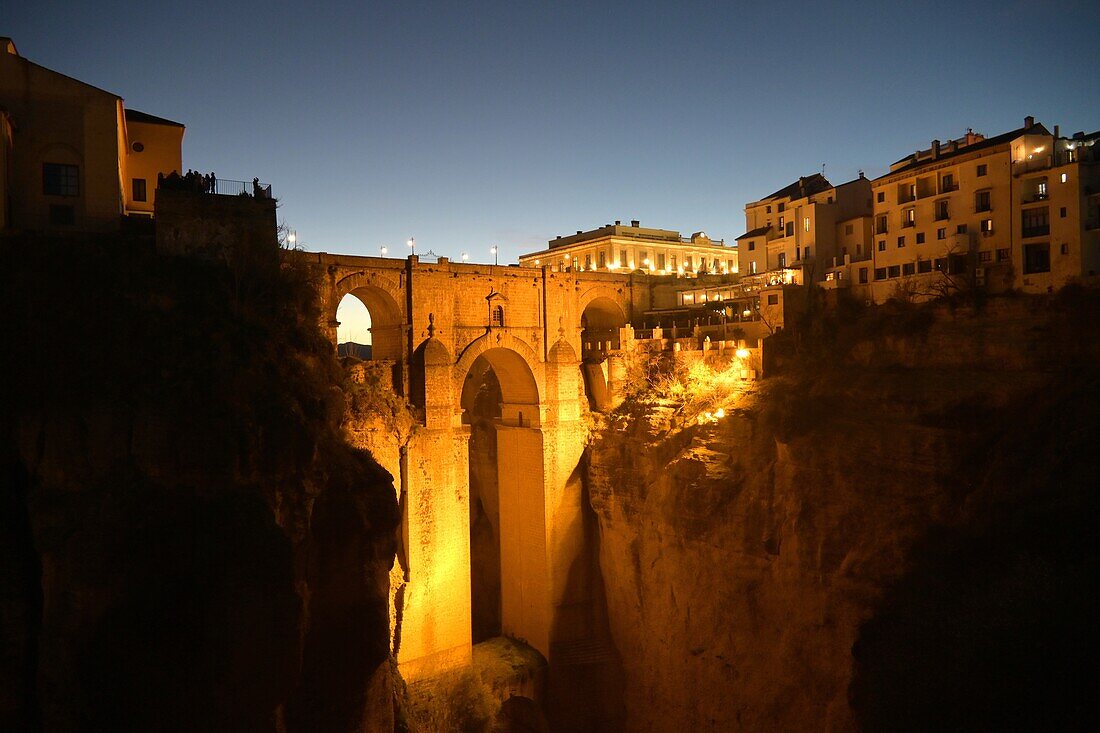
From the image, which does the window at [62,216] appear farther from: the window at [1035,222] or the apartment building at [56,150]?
the window at [1035,222]

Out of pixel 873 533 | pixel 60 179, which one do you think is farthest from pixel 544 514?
pixel 60 179

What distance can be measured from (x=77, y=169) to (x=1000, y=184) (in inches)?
1480

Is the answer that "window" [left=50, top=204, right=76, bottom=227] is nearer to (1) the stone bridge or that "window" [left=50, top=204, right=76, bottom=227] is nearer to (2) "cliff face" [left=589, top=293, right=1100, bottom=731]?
(1) the stone bridge

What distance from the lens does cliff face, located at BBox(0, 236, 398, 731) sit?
45.4 ft

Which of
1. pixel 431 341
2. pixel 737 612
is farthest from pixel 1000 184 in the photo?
pixel 431 341

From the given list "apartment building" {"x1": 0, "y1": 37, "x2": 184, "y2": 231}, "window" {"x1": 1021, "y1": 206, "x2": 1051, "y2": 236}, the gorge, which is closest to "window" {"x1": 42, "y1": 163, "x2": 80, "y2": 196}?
"apartment building" {"x1": 0, "y1": 37, "x2": 184, "y2": 231}

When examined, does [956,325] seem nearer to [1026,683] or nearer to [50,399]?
[1026,683]

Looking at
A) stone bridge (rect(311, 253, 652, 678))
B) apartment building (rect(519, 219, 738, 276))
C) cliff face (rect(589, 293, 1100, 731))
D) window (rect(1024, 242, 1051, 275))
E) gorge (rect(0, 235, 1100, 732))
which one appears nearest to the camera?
cliff face (rect(589, 293, 1100, 731))

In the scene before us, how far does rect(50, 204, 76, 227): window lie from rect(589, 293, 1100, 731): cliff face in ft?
75.2

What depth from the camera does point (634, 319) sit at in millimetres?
40125

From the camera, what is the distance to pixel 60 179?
23.3 metres

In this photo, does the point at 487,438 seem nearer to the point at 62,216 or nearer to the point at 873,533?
the point at 873,533

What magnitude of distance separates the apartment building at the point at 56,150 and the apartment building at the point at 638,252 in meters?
37.3

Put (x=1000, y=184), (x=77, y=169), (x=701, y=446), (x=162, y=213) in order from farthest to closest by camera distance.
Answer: (x=1000, y=184) → (x=701, y=446) → (x=77, y=169) → (x=162, y=213)
